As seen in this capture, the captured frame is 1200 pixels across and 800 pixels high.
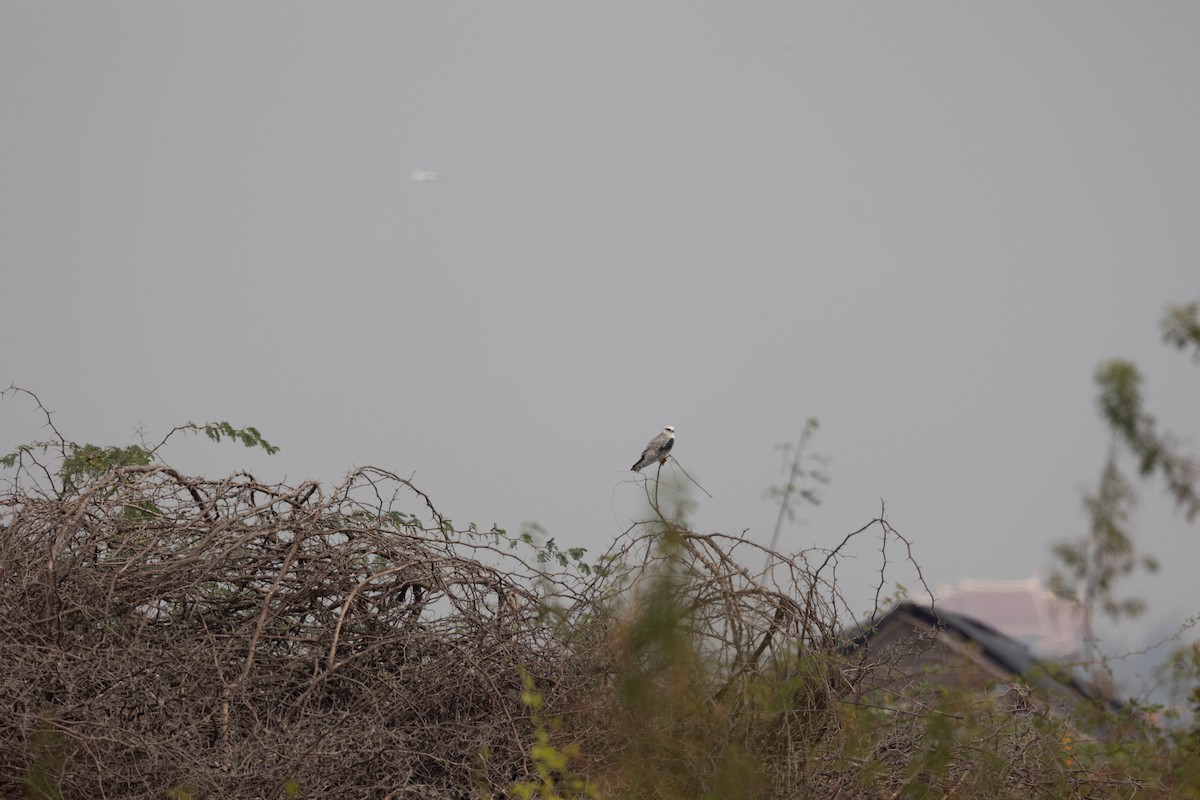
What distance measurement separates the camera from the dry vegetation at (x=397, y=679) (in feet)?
13.8

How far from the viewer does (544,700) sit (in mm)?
4723

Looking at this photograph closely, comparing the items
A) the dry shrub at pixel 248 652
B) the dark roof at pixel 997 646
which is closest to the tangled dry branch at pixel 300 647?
the dry shrub at pixel 248 652

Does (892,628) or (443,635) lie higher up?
(892,628)

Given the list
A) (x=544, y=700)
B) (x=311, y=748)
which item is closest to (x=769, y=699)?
(x=544, y=700)

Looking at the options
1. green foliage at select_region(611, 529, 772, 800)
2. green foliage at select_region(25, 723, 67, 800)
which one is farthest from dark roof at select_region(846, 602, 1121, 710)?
green foliage at select_region(25, 723, 67, 800)

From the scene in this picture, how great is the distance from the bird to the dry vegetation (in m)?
0.74

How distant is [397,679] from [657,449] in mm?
1622

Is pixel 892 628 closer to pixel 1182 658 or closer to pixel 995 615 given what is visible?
pixel 1182 658

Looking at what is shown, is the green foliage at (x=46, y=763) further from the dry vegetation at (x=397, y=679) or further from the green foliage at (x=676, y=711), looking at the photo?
the green foliage at (x=676, y=711)

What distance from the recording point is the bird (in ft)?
18.6

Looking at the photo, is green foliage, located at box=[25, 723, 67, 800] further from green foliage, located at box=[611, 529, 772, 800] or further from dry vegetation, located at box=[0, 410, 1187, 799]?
green foliage, located at box=[611, 529, 772, 800]

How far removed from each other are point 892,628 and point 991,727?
39.2 feet

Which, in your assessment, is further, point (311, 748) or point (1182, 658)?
point (1182, 658)

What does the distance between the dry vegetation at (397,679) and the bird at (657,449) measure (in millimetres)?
743
